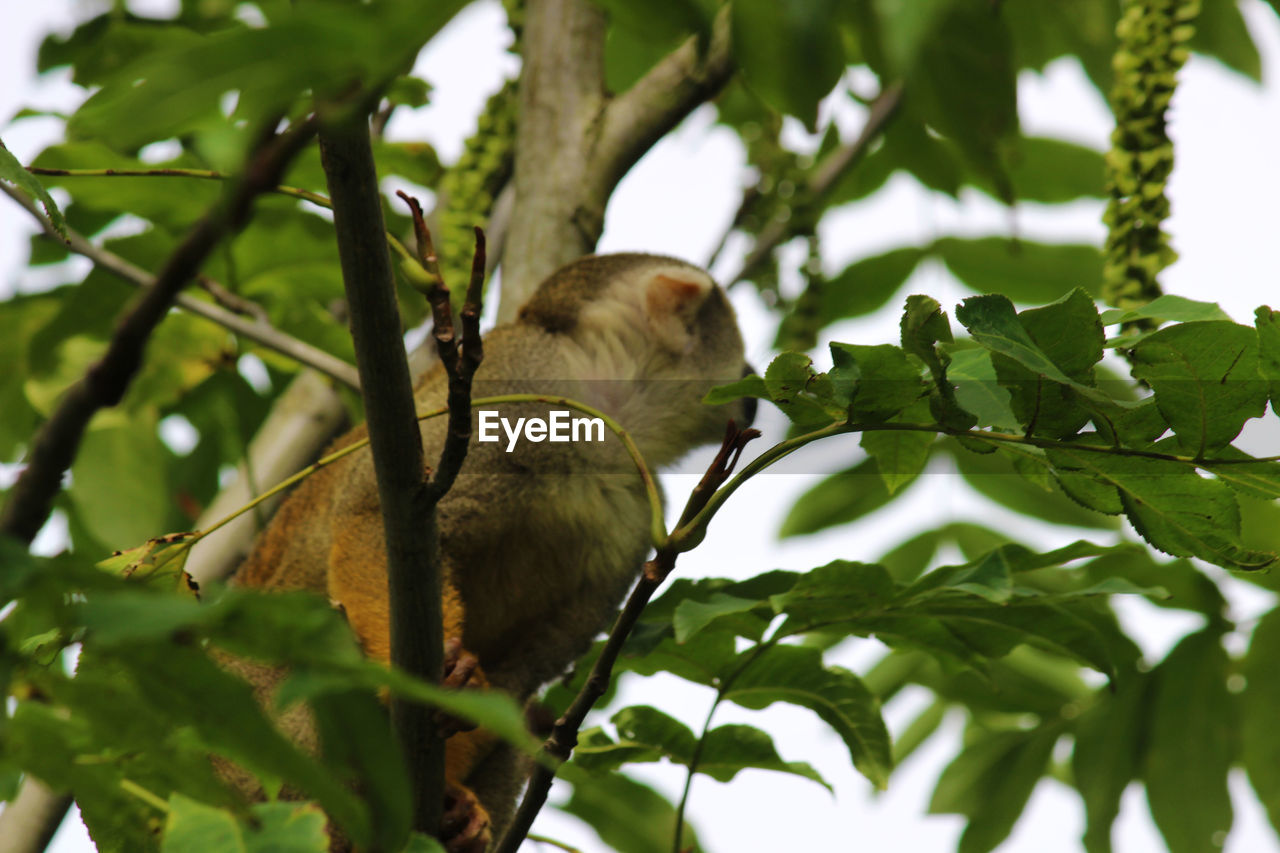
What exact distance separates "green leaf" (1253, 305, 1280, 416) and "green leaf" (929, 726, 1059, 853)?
1.69 meters

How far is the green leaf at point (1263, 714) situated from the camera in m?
2.36

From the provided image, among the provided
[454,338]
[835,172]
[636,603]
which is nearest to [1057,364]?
[636,603]

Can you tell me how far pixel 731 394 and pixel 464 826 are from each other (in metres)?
1.09

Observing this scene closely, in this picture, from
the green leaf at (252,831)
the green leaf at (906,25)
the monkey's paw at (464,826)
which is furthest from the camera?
the monkey's paw at (464,826)

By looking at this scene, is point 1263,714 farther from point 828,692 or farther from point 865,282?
point 865,282

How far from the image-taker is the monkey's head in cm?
276

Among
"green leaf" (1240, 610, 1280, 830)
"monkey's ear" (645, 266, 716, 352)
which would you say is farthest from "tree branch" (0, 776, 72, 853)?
"green leaf" (1240, 610, 1280, 830)

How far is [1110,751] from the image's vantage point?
8.40 ft

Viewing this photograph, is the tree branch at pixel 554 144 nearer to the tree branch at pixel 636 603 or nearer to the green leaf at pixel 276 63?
the tree branch at pixel 636 603

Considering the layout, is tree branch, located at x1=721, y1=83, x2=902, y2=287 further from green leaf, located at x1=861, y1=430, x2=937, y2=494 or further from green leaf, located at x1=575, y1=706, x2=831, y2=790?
green leaf, located at x1=861, y1=430, x2=937, y2=494

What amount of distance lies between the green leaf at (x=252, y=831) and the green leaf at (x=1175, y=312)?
3.34ft

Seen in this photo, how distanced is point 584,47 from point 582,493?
1.16 meters

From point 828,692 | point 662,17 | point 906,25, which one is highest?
point 662,17

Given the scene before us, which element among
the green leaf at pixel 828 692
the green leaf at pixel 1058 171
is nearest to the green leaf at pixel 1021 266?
the green leaf at pixel 1058 171
